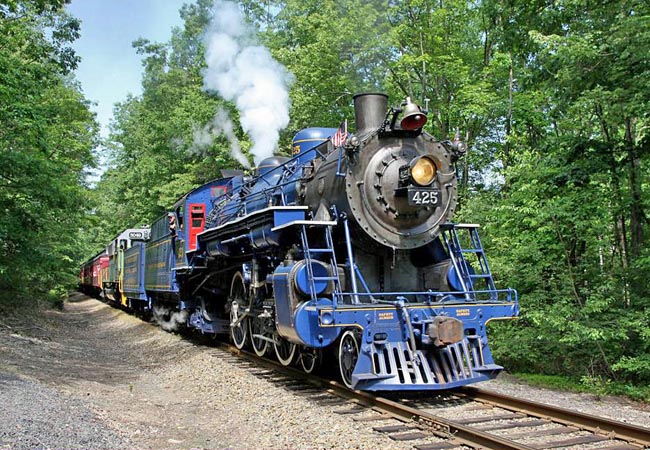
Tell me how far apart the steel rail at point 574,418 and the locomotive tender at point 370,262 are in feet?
1.08

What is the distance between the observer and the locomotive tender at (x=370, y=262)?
6242 millimetres

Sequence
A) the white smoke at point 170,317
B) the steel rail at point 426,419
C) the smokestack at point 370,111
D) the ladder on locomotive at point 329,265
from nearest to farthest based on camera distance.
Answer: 1. the steel rail at point 426,419
2. the ladder on locomotive at point 329,265
3. the smokestack at point 370,111
4. the white smoke at point 170,317

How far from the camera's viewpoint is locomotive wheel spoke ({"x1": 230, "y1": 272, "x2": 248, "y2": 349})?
9641 millimetres

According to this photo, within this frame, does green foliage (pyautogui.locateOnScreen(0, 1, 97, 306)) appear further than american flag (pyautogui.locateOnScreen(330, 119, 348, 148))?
Yes

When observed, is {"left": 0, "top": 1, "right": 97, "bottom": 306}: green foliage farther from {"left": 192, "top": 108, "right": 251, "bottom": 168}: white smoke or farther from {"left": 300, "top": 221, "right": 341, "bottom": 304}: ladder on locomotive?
{"left": 300, "top": 221, "right": 341, "bottom": 304}: ladder on locomotive

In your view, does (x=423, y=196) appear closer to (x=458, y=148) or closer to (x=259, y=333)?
(x=458, y=148)

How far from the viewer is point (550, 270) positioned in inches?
364

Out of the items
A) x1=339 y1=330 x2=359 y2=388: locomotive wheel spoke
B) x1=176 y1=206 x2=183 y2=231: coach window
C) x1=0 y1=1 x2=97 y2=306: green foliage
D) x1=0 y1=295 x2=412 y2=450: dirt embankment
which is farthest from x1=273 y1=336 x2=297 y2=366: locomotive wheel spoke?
x1=0 y1=1 x2=97 y2=306: green foliage

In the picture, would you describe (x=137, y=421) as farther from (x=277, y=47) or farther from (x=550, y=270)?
(x=277, y=47)

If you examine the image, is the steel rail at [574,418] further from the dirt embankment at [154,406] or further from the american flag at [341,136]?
the american flag at [341,136]

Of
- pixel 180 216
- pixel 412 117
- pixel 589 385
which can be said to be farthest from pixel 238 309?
pixel 589 385

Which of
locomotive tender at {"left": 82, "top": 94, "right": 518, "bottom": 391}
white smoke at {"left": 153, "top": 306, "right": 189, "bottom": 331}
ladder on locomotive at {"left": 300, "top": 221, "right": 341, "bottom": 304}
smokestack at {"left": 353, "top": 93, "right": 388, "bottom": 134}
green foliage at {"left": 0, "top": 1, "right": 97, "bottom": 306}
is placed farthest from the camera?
white smoke at {"left": 153, "top": 306, "right": 189, "bottom": 331}

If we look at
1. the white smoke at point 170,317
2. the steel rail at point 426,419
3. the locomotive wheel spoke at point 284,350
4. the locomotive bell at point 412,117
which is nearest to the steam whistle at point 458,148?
the locomotive bell at point 412,117

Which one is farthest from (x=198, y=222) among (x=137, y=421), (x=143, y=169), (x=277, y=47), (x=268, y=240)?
(x=143, y=169)
